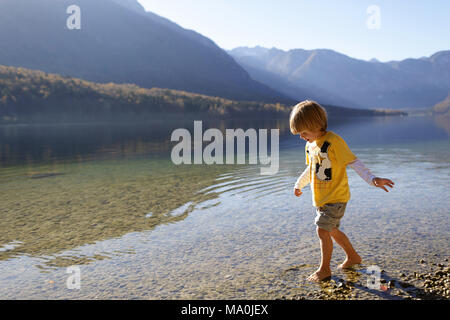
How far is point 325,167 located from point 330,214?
0.61m

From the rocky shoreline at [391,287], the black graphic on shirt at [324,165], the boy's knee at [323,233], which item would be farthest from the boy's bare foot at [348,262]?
the black graphic on shirt at [324,165]

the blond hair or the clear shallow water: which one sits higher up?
the blond hair

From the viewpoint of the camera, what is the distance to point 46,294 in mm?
4906

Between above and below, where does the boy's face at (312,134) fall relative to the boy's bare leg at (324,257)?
above

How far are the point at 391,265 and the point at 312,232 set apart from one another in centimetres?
193

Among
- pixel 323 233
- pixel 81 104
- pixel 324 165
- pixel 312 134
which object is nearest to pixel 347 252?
pixel 323 233

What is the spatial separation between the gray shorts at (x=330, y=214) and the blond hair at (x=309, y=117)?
39.9 inches

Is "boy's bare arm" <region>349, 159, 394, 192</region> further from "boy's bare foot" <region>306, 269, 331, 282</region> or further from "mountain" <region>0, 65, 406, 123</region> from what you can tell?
"mountain" <region>0, 65, 406, 123</region>

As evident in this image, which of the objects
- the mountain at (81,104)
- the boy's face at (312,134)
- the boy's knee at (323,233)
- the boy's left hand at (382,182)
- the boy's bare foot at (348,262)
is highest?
the mountain at (81,104)

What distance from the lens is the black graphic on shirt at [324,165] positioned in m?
4.68

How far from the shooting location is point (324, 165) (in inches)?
186

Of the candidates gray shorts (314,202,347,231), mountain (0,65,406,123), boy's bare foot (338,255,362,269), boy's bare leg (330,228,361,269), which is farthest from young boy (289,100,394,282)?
mountain (0,65,406,123)

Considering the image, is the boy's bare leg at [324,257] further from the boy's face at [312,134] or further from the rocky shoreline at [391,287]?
→ the boy's face at [312,134]

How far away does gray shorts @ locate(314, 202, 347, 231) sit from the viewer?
4.75m
